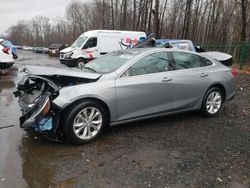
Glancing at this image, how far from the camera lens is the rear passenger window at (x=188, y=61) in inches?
197

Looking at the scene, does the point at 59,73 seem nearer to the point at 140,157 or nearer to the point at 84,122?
the point at 84,122

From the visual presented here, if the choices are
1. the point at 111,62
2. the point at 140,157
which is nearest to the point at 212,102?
the point at 111,62

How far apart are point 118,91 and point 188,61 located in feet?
5.97

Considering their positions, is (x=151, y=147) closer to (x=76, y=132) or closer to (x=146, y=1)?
(x=76, y=132)

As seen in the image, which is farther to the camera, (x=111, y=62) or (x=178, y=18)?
(x=178, y=18)

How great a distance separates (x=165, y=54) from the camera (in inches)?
193

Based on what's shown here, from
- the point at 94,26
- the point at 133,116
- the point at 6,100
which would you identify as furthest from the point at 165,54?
the point at 94,26

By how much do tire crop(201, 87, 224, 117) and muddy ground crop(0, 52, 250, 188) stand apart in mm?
266

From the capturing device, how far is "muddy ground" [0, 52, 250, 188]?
3.09 metres

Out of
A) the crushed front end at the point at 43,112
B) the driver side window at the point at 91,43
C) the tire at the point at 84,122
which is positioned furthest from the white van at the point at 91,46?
the tire at the point at 84,122

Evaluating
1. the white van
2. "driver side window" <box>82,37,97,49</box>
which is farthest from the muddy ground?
"driver side window" <box>82,37,97,49</box>

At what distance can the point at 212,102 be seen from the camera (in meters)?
5.45

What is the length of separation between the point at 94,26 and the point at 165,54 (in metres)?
36.5

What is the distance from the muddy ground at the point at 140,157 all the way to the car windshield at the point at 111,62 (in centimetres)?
112
